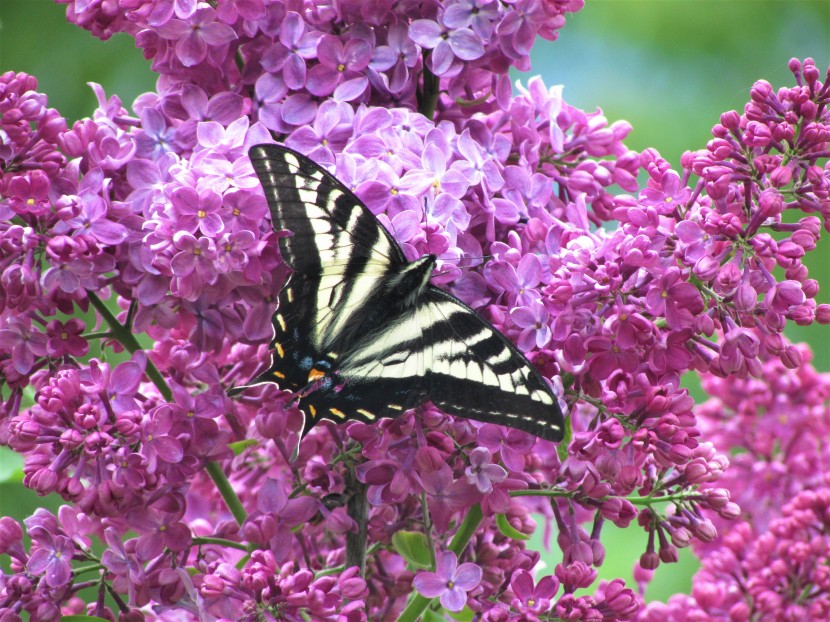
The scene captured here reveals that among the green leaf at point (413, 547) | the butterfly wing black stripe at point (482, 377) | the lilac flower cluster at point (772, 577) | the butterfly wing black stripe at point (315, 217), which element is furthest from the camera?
the lilac flower cluster at point (772, 577)

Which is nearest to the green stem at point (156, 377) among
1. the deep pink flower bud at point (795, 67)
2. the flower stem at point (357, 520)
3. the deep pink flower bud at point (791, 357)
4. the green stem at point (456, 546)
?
the flower stem at point (357, 520)

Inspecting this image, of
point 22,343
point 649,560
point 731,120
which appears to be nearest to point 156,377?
point 22,343

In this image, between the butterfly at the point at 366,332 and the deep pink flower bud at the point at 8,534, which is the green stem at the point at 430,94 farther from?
the deep pink flower bud at the point at 8,534

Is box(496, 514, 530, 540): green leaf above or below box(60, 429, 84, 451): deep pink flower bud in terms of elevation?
above

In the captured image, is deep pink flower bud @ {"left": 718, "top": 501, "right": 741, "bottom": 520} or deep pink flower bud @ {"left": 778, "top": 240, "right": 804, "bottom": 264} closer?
deep pink flower bud @ {"left": 778, "top": 240, "right": 804, "bottom": 264}

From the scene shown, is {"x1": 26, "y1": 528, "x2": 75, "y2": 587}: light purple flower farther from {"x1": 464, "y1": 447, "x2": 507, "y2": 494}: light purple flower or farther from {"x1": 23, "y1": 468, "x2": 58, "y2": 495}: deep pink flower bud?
{"x1": 464, "y1": 447, "x2": 507, "y2": 494}: light purple flower

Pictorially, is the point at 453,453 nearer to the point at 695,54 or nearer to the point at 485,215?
the point at 485,215

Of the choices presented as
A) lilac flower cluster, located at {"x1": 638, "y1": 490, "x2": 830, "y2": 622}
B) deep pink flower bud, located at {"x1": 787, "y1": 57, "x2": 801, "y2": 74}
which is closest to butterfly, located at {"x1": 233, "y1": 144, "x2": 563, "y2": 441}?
deep pink flower bud, located at {"x1": 787, "y1": 57, "x2": 801, "y2": 74}
